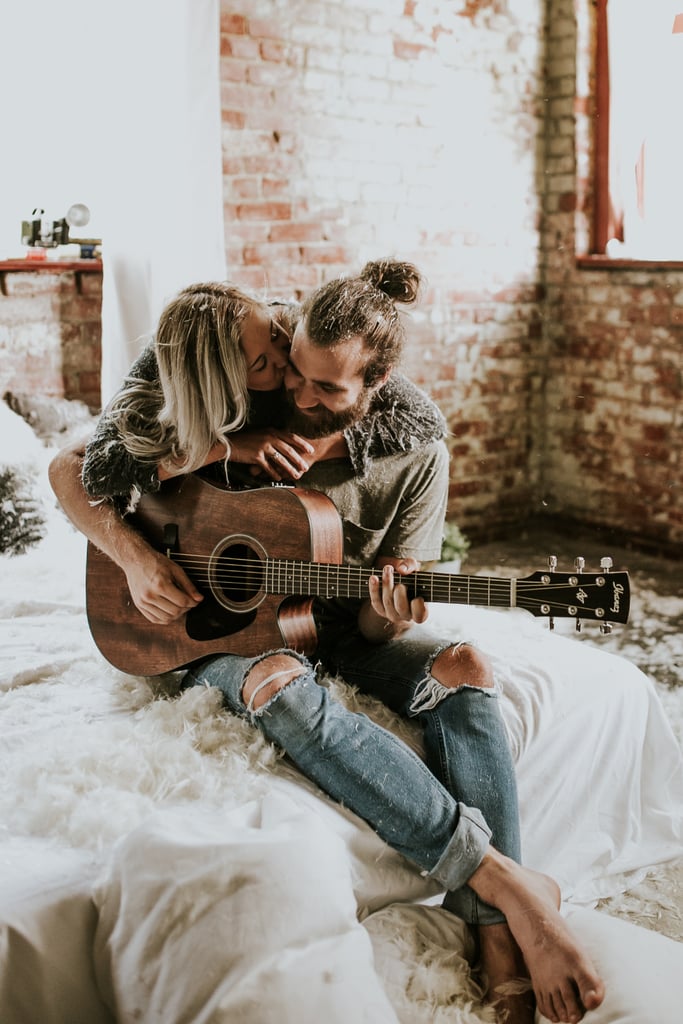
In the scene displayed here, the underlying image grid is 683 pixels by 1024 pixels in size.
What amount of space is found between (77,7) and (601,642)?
2649 millimetres

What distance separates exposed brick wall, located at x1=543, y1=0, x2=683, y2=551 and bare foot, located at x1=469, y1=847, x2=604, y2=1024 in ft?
9.94

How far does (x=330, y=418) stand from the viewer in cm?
177

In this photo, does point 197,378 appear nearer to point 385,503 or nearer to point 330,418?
point 330,418

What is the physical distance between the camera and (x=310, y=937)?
1.18m

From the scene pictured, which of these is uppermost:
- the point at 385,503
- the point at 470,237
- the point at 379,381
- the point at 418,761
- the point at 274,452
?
the point at 470,237

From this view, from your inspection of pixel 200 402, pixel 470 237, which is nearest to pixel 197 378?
pixel 200 402

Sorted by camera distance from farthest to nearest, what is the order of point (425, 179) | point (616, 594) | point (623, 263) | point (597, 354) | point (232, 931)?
1. point (597, 354)
2. point (623, 263)
3. point (425, 179)
4. point (616, 594)
5. point (232, 931)

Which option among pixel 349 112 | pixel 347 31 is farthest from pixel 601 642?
pixel 347 31

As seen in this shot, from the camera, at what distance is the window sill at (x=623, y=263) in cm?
396

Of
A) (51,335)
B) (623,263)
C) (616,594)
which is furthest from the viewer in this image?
(623,263)

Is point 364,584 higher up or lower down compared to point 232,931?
higher up

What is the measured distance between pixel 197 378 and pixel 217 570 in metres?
0.35

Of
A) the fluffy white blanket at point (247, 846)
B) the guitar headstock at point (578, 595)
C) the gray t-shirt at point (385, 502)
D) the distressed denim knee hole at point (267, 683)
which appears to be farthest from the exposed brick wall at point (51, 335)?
the guitar headstock at point (578, 595)

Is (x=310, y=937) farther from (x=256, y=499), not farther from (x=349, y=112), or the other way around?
(x=349, y=112)
